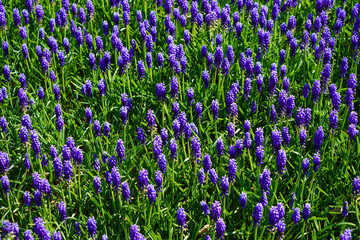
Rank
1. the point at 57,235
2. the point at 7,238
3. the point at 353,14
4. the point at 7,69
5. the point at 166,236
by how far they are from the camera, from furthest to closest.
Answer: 1. the point at 353,14
2. the point at 7,69
3. the point at 166,236
4. the point at 7,238
5. the point at 57,235

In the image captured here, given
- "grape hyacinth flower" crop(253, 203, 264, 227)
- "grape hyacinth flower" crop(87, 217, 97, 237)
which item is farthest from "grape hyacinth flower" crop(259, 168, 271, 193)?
"grape hyacinth flower" crop(87, 217, 97, 237)

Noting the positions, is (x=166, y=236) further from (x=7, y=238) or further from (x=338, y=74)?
(x=338, y=74)

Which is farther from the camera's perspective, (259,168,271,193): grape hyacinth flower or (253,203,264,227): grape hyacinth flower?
(259,168,271,193): grape hyacinth flower

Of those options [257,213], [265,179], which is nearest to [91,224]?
[257,213]

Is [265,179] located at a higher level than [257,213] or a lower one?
higher

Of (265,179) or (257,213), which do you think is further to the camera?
(265,179)

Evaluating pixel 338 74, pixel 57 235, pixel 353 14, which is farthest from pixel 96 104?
pixel 353 14

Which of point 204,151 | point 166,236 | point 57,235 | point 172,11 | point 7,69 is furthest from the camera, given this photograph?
point 172,11

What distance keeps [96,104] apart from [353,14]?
4.04m

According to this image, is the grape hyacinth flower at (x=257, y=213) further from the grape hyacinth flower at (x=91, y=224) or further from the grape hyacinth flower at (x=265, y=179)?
the grape hyacinth flower at (x=91, y=224)

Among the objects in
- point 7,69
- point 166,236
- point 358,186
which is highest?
point 7,69

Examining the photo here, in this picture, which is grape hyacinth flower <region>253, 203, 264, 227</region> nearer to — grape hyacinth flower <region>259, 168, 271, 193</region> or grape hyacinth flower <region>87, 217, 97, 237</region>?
grape hyacinth flower <region>259, 168, 271, 193</region>

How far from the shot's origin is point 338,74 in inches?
265

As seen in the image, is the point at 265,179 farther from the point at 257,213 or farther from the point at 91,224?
the point at 91,224
